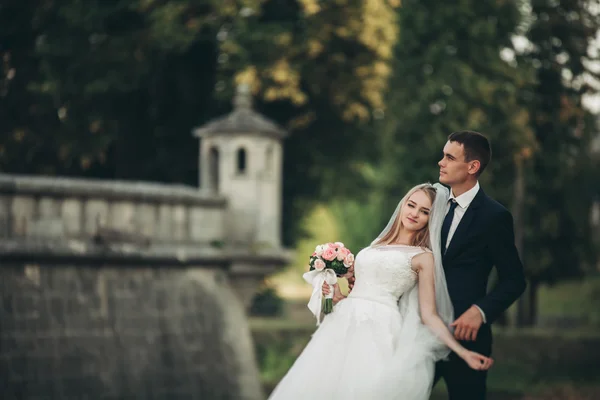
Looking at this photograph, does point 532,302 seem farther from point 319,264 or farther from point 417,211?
point 417,211

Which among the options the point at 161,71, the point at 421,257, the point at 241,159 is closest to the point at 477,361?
the point at 421,257

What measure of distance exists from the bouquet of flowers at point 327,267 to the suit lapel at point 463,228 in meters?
0.69

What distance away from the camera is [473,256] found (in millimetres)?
6152

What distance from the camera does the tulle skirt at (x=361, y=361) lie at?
6.31 m

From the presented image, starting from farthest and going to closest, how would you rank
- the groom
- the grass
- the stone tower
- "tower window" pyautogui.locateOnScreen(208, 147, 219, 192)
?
the grass < "tower window" pyautogui.locateOnScreen(208, 147, 219, 192) < the stone tower < the groom

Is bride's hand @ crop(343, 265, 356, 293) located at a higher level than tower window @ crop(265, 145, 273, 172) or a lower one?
lower

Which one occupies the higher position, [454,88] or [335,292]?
[454,88]

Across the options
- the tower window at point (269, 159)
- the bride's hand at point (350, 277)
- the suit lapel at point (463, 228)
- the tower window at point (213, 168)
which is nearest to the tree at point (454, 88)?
the tower window at point (269, 159)

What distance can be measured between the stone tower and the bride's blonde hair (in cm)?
958

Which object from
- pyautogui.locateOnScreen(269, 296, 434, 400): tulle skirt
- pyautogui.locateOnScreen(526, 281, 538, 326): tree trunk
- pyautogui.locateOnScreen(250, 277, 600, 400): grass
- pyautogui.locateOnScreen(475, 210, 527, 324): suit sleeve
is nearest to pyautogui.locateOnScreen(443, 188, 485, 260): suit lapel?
pyautogui.locateOnScreen(475, 210, 527, 324): suit sleeve

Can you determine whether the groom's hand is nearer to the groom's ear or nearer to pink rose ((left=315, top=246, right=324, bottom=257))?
the groom's ear

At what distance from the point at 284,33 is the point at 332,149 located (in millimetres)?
3192

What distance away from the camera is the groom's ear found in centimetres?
616

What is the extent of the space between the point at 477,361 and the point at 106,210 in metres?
8.73
